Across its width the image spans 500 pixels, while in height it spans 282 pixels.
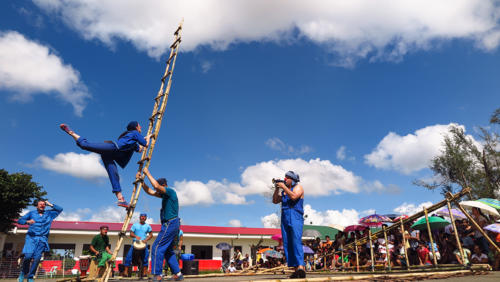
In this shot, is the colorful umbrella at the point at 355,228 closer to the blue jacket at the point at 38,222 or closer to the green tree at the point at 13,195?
the blue jacket at the point at 38,222

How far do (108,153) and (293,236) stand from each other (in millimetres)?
3323

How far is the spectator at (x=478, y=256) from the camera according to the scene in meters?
7.95

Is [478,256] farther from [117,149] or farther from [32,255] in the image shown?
[32,255]

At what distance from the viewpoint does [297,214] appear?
5.31 metres

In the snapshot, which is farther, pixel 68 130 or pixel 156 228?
pixel 156 228

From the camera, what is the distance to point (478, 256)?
812cm

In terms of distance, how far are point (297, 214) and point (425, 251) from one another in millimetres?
5985

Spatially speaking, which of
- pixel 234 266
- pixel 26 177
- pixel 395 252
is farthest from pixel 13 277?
pixel 395 252

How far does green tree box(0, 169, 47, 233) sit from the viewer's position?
57.0 ft

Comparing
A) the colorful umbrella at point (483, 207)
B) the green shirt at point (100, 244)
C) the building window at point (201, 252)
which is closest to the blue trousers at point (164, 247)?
the green shirt at point (100, 244)

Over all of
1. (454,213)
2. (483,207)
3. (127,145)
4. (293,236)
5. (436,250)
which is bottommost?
(436,250)

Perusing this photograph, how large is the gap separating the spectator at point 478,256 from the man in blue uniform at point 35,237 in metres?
10.4

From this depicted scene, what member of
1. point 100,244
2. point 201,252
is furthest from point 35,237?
point 201,252

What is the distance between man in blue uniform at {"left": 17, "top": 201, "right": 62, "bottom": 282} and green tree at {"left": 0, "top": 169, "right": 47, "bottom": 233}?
42.8ft
